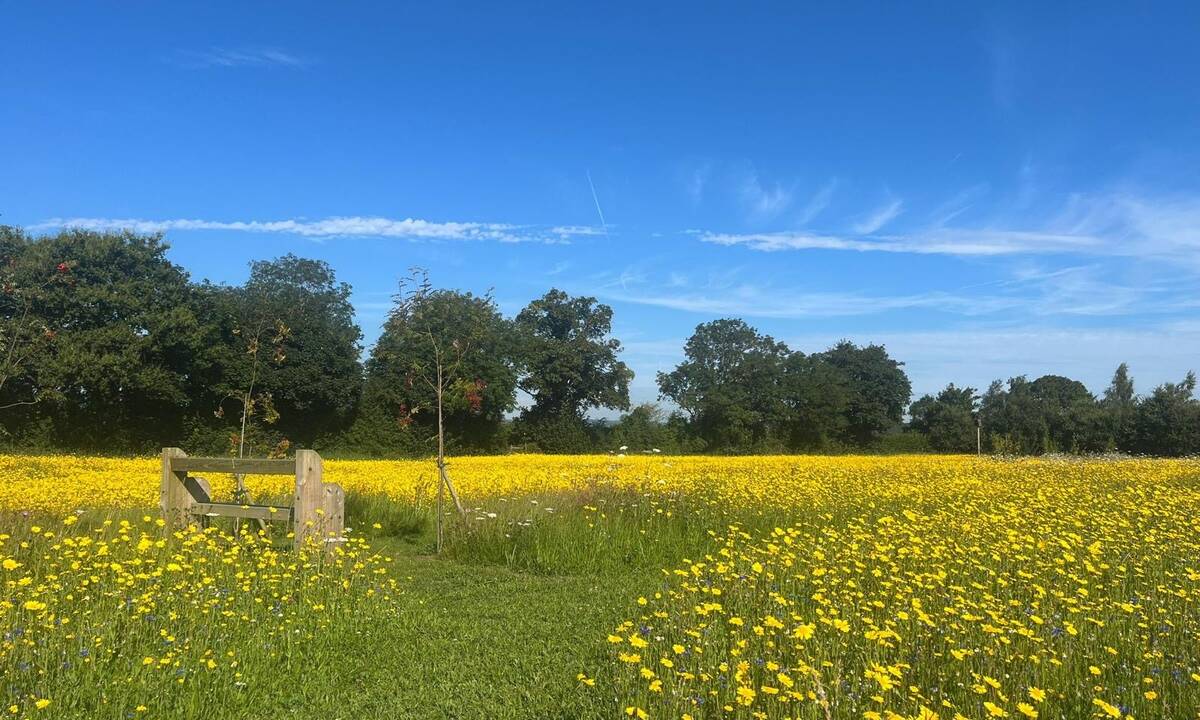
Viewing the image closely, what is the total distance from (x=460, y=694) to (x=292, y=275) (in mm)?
34309

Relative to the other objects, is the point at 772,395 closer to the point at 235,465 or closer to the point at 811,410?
the point at 811,410

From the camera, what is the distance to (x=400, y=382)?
117ft

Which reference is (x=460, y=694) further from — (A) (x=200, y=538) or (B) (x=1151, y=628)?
(B) (x=1151, y=628)

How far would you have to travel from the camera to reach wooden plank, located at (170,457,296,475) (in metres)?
7.47

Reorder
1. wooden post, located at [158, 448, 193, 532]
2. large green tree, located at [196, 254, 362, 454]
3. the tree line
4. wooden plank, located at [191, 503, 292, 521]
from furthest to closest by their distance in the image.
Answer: large green tree, located at [196, 254, 362, 454] → the tree line → wooden post, located at [158, 448, 193, 532] → wooden plank, located at [191, 503, 292, 521]

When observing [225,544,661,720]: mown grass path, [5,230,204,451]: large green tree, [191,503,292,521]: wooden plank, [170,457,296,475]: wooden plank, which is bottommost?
[225,544,661,720]: mown grass path

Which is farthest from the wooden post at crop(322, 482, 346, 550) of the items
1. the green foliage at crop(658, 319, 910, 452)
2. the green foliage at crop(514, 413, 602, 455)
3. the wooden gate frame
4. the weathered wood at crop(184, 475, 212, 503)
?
the green foliage at crop(658, 319, 910, 452)

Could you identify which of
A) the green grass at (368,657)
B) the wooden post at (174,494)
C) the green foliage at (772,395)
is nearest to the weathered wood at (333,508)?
the green grass at (368,657)

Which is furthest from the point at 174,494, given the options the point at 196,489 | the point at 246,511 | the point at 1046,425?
the point at 1046,425

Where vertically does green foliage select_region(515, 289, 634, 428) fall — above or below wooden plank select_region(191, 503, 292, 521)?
above

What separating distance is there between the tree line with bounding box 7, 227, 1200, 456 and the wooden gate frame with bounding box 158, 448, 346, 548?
2.04 m

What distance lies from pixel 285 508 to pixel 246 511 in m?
0.38

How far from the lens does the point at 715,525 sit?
9.30 m

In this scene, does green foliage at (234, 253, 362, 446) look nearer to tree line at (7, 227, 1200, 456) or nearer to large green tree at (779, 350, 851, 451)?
tree line at (7, 227, 1200, 456)
